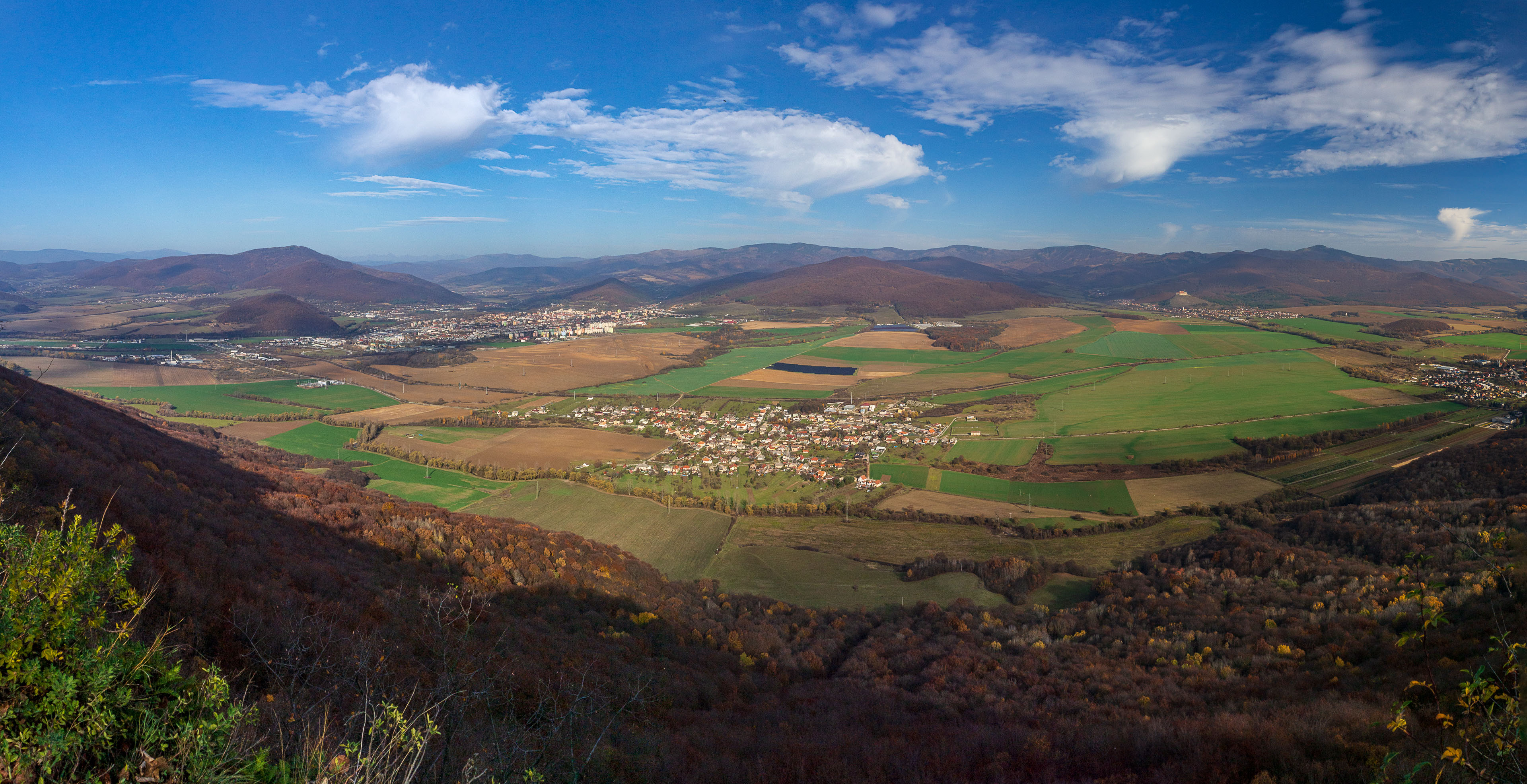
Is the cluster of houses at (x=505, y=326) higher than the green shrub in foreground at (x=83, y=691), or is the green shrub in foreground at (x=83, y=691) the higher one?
the cluster of houses at (x=505, y=326)

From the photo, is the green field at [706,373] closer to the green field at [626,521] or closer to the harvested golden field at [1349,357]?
the green field at [626,521]

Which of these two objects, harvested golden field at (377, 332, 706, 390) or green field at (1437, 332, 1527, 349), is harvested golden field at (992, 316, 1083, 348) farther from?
harvested golden field at (377, 332, 706, 390)

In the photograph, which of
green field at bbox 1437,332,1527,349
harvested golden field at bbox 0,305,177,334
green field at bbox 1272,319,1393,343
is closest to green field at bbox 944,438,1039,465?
green field at bbox 1437,332,1527,349

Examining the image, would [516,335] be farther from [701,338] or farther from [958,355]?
[958,355]

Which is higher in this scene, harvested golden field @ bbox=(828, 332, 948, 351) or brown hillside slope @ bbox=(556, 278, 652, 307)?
brown hillside slope @ bbox=(556, 278, 652, 307)

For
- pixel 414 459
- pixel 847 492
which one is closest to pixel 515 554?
pixel 847 492

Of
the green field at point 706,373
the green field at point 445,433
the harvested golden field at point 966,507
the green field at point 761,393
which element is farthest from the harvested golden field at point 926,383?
the green field at point 445,433
